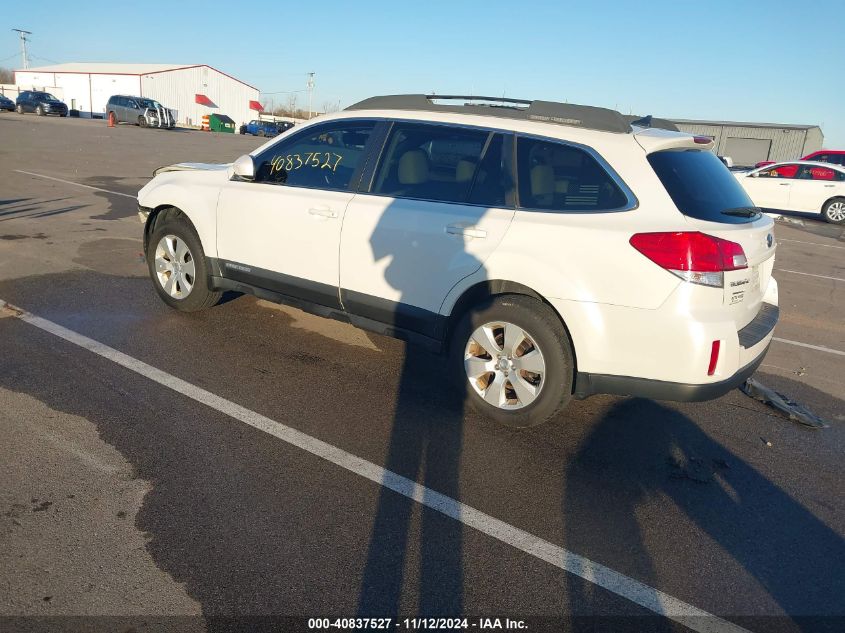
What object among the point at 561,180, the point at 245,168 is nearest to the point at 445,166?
the point at 561,180

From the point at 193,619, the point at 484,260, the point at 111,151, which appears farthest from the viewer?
the point at 111,151

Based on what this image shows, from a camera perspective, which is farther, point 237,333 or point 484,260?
point 237,333

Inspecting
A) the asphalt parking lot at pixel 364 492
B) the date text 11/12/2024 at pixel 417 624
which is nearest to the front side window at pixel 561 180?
the asphalt parking lot at pixel 364 492

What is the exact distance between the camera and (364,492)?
11.2 feet

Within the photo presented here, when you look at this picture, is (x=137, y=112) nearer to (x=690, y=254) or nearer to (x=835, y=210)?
(x=835, y=210)

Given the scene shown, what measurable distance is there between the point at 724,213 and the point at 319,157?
9.24 feet

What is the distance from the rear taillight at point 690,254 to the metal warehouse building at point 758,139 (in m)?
41.7

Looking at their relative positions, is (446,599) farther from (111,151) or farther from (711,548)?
(111,151)

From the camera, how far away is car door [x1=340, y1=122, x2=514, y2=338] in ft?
13.8

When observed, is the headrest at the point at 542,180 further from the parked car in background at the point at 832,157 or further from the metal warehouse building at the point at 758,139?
the metal warehouse building at the point at 758,139

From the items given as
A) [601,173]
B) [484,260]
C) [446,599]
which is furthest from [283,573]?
[601,173]

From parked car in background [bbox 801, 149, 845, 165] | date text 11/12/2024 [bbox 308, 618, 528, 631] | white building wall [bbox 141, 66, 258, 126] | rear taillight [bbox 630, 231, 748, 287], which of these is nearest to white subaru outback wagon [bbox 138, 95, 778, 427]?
rear taillight [bbox 630, 231, 748, 287]

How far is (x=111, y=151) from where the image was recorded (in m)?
23.6

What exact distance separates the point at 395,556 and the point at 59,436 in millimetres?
2085
